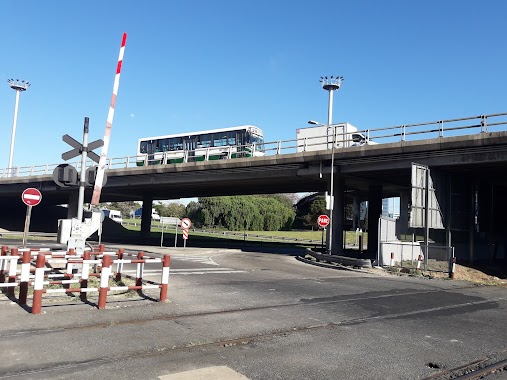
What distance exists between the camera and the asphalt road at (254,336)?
549cm

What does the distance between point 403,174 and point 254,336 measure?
2497 cm

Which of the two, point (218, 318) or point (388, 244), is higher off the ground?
point (388, 244)

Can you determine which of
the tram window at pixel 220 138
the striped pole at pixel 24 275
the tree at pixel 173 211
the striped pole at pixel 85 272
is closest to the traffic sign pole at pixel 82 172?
the striped pole at pixel 85 272

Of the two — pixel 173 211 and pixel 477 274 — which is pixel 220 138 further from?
pixel 173 211

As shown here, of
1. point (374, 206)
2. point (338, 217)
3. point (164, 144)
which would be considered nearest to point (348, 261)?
point (338, 217)

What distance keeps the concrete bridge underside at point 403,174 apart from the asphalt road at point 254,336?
12151 millimetres

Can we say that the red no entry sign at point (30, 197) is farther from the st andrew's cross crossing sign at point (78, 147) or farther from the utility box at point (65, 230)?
the utility box at point (65, 230)

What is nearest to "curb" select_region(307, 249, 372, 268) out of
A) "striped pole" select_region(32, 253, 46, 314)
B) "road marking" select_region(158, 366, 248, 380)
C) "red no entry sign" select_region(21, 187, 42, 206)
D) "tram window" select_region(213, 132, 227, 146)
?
"red no entry sign" select_region(21, 187, 42, 206)

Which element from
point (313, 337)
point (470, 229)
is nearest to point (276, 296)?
point (313, 337)

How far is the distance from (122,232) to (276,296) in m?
56.0

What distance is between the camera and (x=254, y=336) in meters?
7.19

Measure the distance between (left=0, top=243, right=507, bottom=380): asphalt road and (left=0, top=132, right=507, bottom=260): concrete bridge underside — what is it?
1215 cm

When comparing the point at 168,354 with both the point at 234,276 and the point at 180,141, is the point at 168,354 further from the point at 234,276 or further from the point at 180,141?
the point at 180,141

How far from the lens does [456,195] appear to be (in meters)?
24.7
